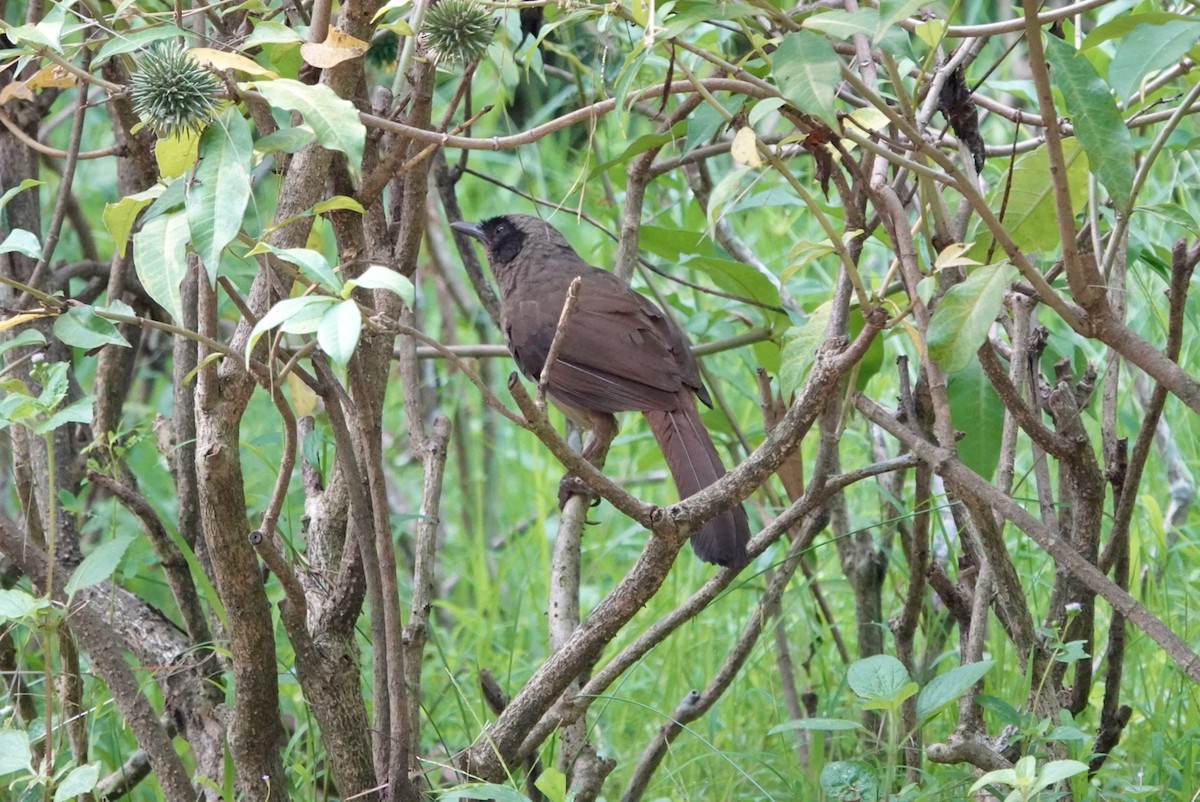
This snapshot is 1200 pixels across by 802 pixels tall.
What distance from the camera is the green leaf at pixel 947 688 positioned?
220 cm

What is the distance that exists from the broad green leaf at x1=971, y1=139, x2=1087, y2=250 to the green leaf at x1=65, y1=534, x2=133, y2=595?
168cm

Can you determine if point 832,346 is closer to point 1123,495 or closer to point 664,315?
point 1123,495

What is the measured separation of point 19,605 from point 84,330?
0.61m

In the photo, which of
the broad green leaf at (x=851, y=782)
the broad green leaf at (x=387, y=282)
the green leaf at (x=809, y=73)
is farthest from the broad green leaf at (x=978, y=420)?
the broad green leaf at (x=387, y=282)

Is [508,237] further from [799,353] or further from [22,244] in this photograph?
[22,244]

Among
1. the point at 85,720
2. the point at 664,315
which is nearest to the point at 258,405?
the point at 664,315

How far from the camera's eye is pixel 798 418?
7.12 ft

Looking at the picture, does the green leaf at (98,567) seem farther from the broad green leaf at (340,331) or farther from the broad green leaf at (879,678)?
the broad green leaf at (879,678)

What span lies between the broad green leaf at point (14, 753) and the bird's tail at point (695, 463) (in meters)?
1.36

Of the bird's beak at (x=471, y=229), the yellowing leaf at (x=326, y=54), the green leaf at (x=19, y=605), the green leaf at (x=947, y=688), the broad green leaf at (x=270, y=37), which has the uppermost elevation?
the broad green leaf at (x=270, y=37)

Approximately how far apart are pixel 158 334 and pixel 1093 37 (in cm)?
396

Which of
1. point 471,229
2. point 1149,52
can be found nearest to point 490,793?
point 1149,52

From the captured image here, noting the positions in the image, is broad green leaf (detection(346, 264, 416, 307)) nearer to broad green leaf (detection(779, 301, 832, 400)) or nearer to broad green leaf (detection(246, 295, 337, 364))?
broad green leaf (detection(246, 295, 337, 364))

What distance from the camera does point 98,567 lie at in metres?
2.32
